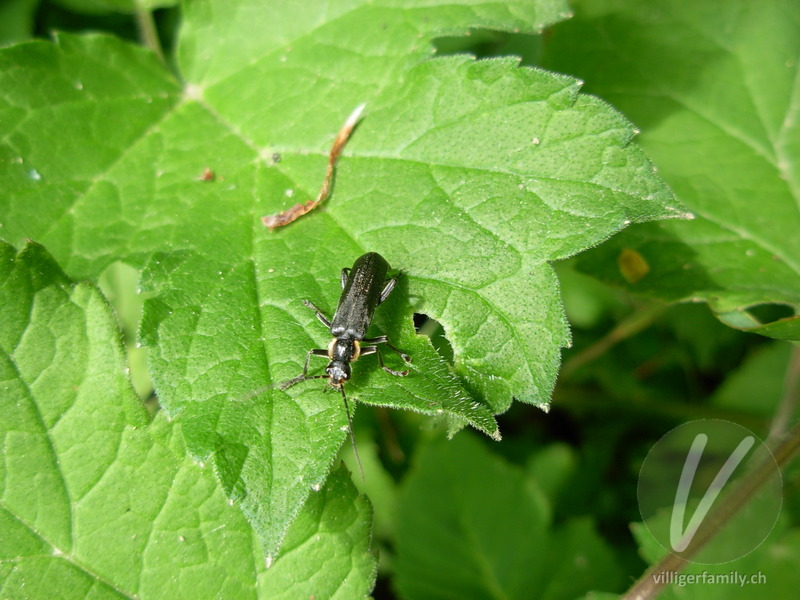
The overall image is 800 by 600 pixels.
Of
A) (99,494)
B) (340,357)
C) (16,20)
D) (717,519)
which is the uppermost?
(16,20)

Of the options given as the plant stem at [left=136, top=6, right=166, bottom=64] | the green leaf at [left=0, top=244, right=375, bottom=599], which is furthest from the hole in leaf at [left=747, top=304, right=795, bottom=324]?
the plant stem at [left=136, top=6, right=166, bottom=64]

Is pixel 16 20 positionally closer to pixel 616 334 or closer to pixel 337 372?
pixel 337 372

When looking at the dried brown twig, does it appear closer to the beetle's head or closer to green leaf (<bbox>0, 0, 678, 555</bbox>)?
green leaf (<bbox>0, 0, 678, 555</bbox>)

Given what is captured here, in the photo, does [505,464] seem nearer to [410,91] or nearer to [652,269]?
[652,269]

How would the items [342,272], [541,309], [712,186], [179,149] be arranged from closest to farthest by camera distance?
[541,309] → [342,272] → [179,149] → [712,186]

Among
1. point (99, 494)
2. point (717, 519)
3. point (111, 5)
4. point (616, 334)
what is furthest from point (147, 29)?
point (717, 519)

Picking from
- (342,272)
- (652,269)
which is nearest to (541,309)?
(342,272)

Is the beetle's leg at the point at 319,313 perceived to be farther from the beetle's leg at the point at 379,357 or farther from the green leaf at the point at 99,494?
the green leaf at the point at 99,494
